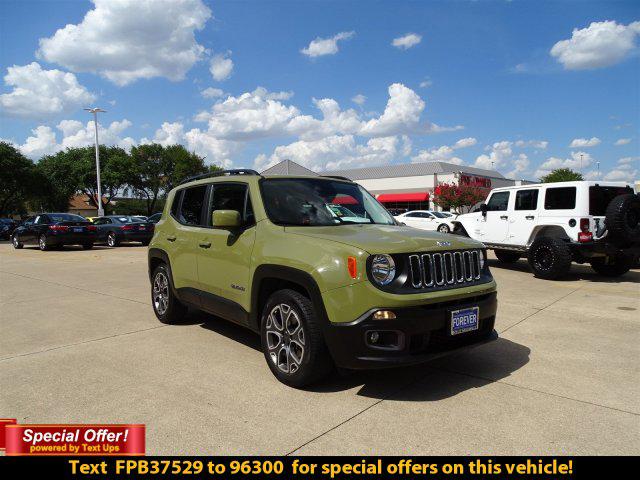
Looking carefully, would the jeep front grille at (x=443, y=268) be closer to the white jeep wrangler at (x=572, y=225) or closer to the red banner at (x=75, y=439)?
the red banner at (x=75, y=439)

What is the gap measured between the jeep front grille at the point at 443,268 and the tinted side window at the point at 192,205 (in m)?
2.70

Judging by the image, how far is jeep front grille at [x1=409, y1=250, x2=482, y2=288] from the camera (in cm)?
358

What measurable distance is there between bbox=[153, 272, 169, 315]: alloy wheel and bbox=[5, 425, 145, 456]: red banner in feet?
9.28

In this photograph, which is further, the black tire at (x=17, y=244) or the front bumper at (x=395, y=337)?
the black tire at (x=17, y=244)

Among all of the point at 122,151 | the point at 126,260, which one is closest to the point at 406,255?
the point at 126,260

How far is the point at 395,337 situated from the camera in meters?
3.46

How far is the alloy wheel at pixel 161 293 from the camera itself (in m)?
6.00

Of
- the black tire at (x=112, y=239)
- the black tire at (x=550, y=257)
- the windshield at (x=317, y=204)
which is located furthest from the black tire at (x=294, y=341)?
the black tire at (x=112, y=239)

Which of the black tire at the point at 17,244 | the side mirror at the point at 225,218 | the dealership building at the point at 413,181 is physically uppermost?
the dealership building at the point at 413,181

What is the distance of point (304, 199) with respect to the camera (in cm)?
455

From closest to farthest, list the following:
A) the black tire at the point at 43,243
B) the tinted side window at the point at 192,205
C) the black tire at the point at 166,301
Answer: the tinted side window at the point at 192,205 < the black tire at the point at 166,301 < the black tire at the point at 43,243

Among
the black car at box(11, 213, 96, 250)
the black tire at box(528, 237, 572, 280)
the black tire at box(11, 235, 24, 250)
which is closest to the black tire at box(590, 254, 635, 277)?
the black tire at box(528, 237, 572, 280)
